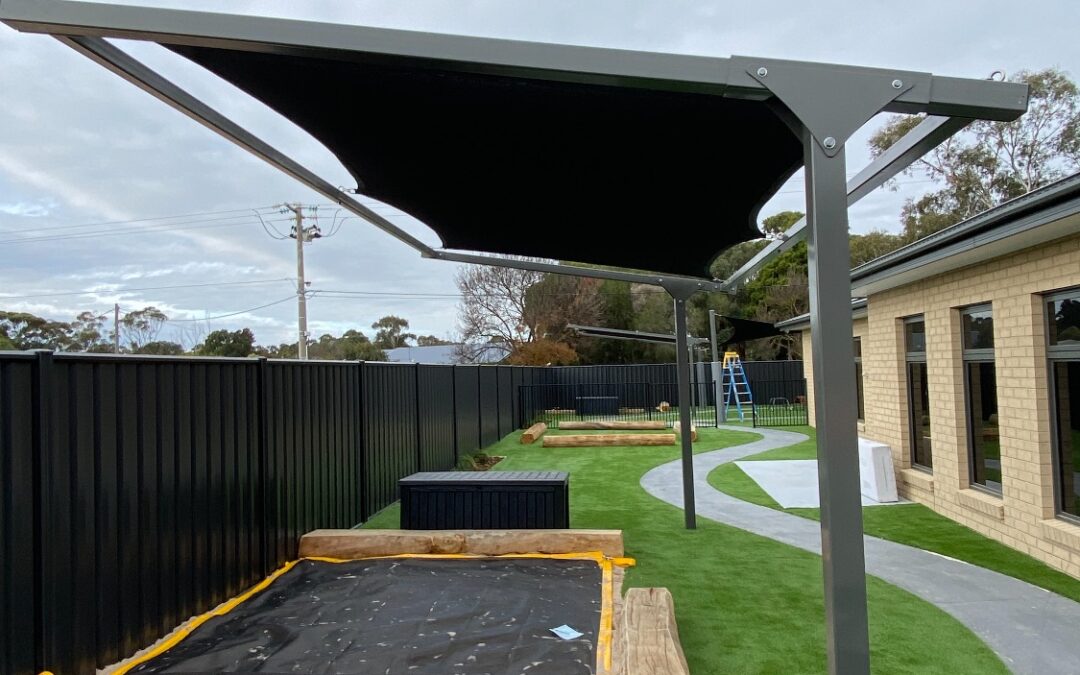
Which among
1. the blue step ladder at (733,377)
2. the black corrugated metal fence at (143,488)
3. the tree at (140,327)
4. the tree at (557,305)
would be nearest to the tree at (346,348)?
the tree at (140,327)

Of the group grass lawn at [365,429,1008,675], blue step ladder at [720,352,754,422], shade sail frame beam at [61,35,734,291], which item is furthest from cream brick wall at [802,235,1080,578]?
blue step ladder at [720,352,754,422]

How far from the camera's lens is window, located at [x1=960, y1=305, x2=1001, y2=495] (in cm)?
645

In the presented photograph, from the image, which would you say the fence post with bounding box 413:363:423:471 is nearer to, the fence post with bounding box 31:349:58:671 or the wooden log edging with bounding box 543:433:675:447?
the wooden log edging with bounding box 543:433:675:447

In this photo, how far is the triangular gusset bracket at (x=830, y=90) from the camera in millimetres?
2113

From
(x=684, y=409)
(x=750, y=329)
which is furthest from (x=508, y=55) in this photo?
(x=750, y=329)

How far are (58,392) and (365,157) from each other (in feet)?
6.26

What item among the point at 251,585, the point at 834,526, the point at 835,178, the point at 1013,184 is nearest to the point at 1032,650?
the point at 834,526

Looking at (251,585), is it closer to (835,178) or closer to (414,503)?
(414,503)

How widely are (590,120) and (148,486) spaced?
10.0ft

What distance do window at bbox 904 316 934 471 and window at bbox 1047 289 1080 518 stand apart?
2509 millimetres

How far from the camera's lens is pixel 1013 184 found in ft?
82.5

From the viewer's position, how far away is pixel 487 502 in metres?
5.82

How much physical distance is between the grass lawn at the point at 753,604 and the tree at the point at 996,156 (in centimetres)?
2093

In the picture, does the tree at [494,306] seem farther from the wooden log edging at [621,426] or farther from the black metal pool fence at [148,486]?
the black metal pool fence at [148,486]
